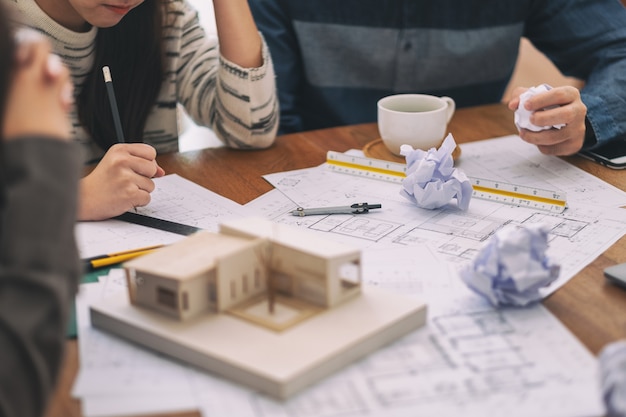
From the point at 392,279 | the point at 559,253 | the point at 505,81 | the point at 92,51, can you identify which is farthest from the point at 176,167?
the point at 505,81

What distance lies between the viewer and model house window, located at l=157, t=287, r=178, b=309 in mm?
776

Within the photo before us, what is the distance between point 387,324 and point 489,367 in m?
0.10

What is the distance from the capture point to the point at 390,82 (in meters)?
1.78

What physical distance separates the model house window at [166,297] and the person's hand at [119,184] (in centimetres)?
34

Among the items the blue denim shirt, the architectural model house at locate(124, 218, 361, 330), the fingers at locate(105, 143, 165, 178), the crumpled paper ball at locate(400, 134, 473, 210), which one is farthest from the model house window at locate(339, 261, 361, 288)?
the blue denim shirt

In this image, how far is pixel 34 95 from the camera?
2.24ft

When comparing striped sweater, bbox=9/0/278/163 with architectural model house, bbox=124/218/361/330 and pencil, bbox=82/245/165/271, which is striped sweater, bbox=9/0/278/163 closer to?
pencil, bbox=82/245/165/271

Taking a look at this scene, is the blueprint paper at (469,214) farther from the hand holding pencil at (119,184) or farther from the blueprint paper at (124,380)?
the blueprint paper at (124,380)

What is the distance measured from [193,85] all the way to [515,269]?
0.93 meters

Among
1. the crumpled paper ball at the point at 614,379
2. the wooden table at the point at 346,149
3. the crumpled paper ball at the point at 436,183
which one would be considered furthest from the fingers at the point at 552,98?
the crumpled paper ball at the point at 614,379

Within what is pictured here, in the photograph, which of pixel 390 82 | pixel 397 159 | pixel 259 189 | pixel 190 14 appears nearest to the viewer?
pixel 259 189

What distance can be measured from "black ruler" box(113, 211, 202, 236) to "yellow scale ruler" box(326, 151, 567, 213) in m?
0.32

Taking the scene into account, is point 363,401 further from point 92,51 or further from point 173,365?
point 92,51

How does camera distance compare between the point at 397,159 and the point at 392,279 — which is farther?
the point at 397,159
